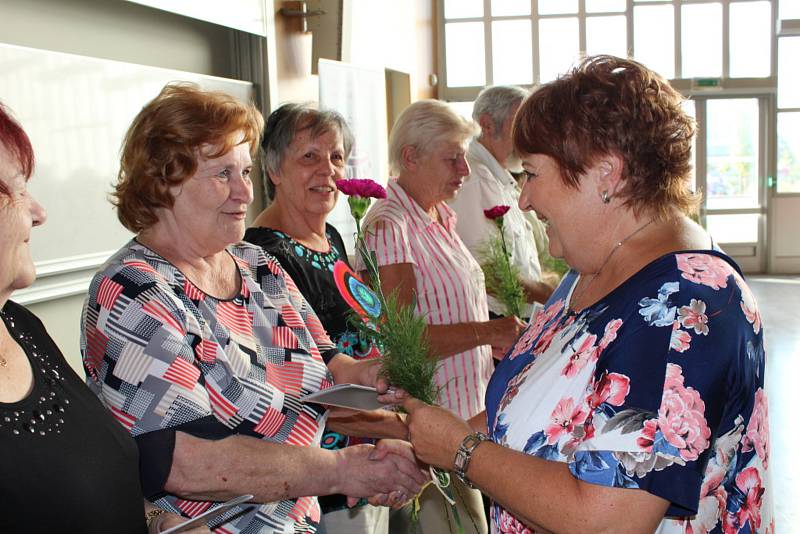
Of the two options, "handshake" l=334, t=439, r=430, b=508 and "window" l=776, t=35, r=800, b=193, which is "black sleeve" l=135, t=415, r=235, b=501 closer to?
"handshake" l=334, t=439, r=430, b=508

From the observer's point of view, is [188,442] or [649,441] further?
[188,442]

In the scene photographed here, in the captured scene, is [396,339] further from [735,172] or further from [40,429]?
[735,172]

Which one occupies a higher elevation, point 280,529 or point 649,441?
point 649,441

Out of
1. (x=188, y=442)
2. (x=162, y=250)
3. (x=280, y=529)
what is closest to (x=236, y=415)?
(x=188, y=442)

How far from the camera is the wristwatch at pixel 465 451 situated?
4.93 feet

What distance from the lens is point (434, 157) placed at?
310cm

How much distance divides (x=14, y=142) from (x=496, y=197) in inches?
99.5

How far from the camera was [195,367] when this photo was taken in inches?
61.7

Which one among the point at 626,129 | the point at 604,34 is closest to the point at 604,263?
the point at 626,129

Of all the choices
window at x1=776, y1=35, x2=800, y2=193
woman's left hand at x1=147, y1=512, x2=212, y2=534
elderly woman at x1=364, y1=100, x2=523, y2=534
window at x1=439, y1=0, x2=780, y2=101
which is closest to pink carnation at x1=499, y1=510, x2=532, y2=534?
woman's left hand at x1=147, y1=512, x2=212, y2=534

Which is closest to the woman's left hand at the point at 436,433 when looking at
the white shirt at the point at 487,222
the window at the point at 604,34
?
the white shirt at the point at 487,222

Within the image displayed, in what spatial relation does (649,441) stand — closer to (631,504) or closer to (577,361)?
(631,504)

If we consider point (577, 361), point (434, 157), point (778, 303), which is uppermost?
point (434, 157)

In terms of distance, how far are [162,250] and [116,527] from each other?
0.64m
